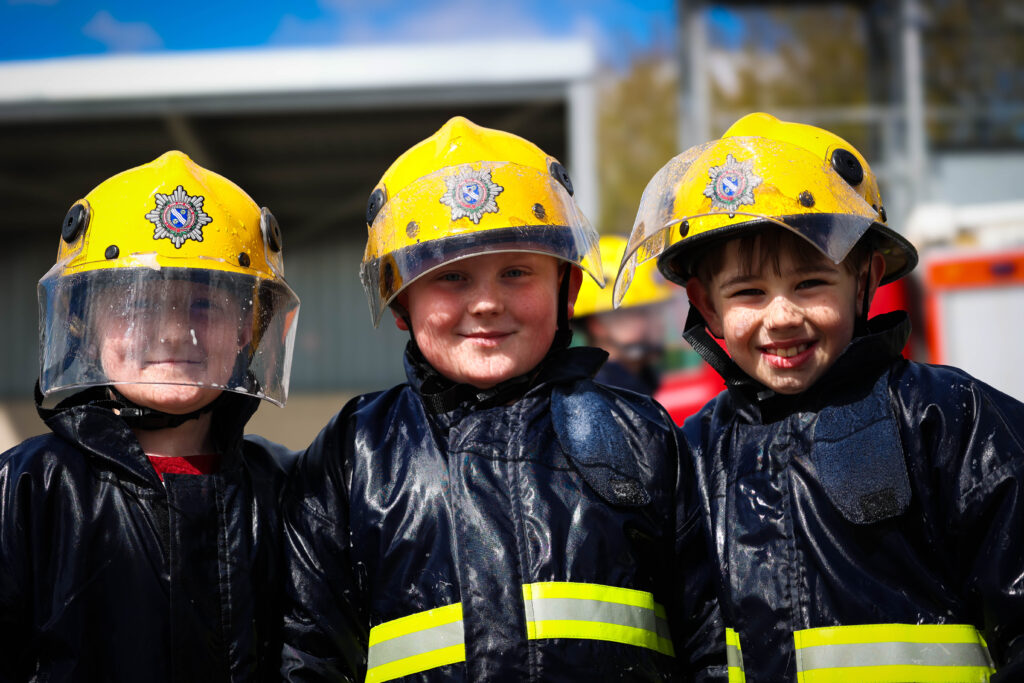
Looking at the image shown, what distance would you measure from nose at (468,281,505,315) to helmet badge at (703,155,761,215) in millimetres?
535

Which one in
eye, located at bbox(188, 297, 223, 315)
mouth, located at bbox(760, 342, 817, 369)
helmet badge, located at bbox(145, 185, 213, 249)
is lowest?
mouth, located at bbox(760, 342, 817, 369)

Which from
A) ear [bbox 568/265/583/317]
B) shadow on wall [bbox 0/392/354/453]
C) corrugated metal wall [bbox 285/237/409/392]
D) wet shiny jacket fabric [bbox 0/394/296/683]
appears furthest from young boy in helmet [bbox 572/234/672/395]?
corrugated metal wall [bbox 285/237/409/392]

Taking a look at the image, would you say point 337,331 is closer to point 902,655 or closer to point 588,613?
point 588,613

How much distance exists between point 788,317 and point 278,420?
14935mm

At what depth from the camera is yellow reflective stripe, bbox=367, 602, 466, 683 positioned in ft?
6.95

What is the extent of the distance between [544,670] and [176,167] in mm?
1498

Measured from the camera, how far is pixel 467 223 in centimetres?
237

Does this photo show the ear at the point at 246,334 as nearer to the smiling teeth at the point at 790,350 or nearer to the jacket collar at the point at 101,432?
the jacket collar at the point at 101,432

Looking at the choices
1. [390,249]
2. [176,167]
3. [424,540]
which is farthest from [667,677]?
[176,167]

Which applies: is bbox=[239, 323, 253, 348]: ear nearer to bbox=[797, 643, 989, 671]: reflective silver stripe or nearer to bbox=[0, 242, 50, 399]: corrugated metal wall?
bbox=[797, 643, 989, 671]: reflective silver stripe

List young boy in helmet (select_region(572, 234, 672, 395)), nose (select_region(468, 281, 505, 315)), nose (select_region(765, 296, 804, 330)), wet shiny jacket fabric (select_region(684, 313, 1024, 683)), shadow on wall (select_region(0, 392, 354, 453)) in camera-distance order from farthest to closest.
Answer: shadow on wall (select_region(0, 392, 354, 453))
young boy in helmet (select_region(572, 234, 672, 395))
nose (select_region(468, 281, 505, 315))
nose (select_region(765, 296, 804, 330))
wet shiny jacket fabric (select_region(684, 313, 1024, 683))

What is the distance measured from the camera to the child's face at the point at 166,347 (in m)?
2.35

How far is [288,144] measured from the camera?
468 inches

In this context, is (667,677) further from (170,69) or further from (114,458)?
(170,69)
